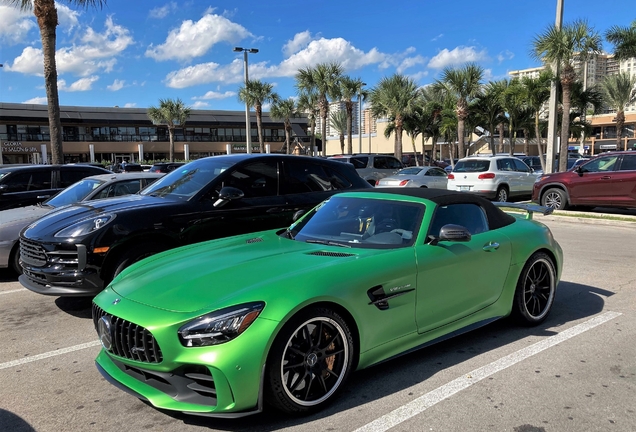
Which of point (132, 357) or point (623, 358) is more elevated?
point (132, 357)

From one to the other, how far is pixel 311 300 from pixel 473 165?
608 inches

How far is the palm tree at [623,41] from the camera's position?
73.8ft

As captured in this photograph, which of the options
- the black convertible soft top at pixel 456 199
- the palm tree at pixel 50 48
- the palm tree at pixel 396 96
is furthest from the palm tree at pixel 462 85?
the black convertible soft top at pixel 456 199

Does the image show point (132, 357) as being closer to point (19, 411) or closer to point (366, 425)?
point (19, 411)

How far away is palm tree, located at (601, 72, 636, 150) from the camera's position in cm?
4241

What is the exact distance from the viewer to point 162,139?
6356 centimetres

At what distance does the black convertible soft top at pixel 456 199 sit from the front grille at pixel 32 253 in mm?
3591

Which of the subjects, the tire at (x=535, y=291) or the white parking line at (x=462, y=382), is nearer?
the white parking line at (x=462, y=382)

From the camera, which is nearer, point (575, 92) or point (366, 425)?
point (366, 425)

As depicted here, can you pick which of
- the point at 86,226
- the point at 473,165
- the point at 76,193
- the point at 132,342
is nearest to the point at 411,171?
the point at 473,165

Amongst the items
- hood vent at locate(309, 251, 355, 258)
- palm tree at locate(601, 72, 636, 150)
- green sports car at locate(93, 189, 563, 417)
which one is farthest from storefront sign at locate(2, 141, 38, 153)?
hood vent at locate(309, 251, 355, 258)

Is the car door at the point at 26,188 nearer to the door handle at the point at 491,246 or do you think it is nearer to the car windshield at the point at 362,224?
the car windshield at the point at 362,224

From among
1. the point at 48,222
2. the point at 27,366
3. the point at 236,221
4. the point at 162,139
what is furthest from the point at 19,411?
the point at 162,139

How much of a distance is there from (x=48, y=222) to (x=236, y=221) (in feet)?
6.96
